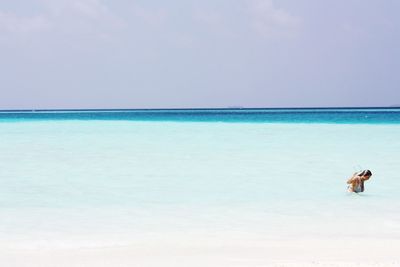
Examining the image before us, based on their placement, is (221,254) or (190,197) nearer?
(221,254)

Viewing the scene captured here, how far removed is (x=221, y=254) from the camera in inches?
164

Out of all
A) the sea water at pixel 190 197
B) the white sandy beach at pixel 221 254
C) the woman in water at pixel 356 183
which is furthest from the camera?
the woman in water at pixel 356 183

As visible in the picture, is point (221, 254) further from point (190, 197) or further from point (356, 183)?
point (356, 183)

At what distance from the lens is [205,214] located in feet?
19.2

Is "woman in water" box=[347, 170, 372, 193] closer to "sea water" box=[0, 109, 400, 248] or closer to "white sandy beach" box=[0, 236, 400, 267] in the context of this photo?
"sea water" box=[0, 109, 400, 248]

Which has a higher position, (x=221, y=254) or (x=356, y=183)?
(x=356, y=183)

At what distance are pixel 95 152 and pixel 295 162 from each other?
161 inches

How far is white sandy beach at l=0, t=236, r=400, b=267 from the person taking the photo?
387 cm

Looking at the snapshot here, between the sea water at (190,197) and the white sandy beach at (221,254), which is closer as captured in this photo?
the white sandy beach at (221,254)

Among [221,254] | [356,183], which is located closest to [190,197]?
[356,183]

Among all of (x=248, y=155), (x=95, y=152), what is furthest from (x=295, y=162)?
(x=95, y=152)

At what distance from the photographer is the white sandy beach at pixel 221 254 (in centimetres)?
387

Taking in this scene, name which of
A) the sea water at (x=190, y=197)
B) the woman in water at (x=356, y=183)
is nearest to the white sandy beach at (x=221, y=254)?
the sea water at (x=190, y=197)

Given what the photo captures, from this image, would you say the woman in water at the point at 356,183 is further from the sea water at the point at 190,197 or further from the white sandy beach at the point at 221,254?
the white sandy beach at the point at 221,254
